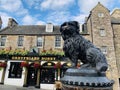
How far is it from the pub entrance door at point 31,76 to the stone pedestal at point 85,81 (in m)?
17.7

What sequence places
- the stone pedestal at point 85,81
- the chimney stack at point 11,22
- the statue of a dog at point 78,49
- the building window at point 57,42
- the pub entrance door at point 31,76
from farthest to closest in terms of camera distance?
1. the chimney stack at point 11,22
2. the building window at point 57,42
3. the pub entrance door at point 31,76
4. the statue of a dog at point 78,49
5. the stone pedestal at point 85,81

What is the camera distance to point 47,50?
789 inches

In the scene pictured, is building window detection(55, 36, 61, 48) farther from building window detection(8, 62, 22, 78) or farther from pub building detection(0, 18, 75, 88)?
building window detection(8, 62, 22, 78)

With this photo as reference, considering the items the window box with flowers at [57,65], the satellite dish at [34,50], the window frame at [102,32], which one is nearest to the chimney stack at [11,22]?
the satellite dish at [34,50]

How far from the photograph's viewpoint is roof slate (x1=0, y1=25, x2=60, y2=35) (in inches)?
846

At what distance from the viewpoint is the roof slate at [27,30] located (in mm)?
21484

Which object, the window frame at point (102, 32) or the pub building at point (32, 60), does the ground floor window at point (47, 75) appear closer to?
the pub building at point (32, 60)

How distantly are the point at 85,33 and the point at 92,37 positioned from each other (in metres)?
1.21

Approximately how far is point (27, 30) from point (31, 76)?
7688 mm

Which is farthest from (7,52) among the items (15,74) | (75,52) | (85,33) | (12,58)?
(75,52)

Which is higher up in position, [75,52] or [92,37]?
[92,37]

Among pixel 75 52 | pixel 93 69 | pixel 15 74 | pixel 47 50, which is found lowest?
pixel 15 74

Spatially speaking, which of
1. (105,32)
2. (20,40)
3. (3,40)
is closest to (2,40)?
(3,40)

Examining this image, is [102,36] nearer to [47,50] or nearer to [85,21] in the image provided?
[85,21]
